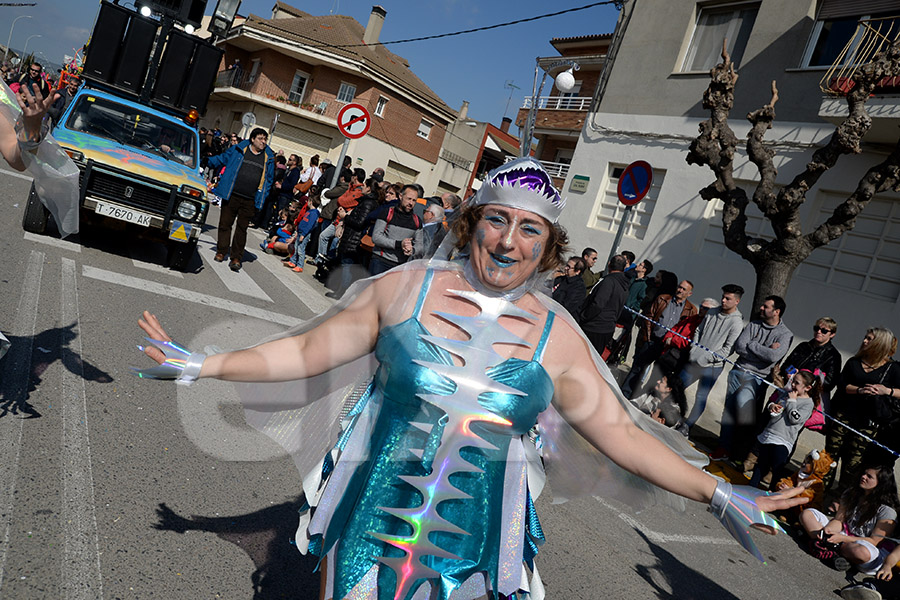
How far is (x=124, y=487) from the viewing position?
3.37m

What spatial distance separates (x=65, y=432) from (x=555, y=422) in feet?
9.57

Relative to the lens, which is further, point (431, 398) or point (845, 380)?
point (845, 380)

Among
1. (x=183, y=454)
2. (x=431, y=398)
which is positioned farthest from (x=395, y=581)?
(x=183, y=454)

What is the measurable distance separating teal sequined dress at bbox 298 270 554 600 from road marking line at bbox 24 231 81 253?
7371 millimetres

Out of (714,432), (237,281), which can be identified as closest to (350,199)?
(237,281)

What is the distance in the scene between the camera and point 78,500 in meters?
3.14

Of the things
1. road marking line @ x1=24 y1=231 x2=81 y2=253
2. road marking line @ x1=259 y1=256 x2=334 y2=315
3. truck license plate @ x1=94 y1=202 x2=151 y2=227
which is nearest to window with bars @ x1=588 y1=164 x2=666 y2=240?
road marking line @ x1=259 y1=256 x2=334 y2=315

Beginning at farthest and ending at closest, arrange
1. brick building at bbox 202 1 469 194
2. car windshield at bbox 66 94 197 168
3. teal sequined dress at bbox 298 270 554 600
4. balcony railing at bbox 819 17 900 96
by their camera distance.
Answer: brick building at bbox 202 1 469 194 → balcony railing at bbox 819 17 900 96 → car windshield at bbox 66 94 197 168 → teal sequined dress at bbox 298 270 554 600

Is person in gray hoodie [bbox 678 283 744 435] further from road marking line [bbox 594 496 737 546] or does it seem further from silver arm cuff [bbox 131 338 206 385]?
silver arm cuff [bbox 131 338 206 385]

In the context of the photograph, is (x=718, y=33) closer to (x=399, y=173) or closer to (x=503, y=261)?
(x=503, y=261)

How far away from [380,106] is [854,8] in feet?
93.2

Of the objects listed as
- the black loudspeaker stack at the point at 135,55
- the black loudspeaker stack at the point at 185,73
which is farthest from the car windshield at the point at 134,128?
the black loudspeaker stack at the point at 135,55

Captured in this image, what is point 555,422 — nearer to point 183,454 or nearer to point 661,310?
point 183,454

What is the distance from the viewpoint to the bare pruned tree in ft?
26.3
